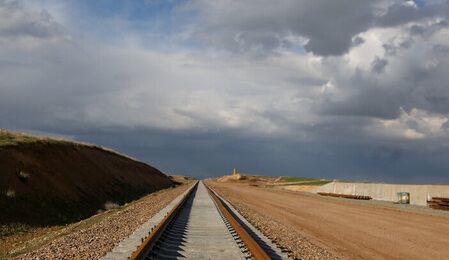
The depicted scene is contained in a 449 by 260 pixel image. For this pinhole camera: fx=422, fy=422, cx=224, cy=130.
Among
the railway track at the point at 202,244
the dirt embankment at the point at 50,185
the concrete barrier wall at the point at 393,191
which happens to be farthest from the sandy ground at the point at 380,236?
the dirt embankment at the point at 50,185

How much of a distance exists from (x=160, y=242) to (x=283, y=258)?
2.96 m

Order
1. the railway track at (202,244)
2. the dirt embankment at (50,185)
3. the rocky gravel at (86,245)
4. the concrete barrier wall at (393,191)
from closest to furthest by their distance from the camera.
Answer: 1. the railway track at (202,244)
2. the rocky gravel at (86,245)
3. the dirt embankment at (50,185)
4. the concrete barrier wall at (393,191)

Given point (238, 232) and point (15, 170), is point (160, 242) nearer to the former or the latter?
point (238, 232)

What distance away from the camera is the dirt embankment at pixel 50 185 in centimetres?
2044

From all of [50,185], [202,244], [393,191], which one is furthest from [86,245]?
[393,191]

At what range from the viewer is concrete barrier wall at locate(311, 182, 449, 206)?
1304 inches

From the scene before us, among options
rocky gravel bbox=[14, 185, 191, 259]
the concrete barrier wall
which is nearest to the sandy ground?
rocky gravel bbox=[14, 185, 191, 259]

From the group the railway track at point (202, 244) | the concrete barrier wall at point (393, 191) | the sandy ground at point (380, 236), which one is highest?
the concrete barrier wall at point (393, 191)

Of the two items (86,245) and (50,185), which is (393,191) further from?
(86,245)

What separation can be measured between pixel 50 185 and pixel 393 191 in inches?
1185

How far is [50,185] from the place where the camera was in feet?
84.6

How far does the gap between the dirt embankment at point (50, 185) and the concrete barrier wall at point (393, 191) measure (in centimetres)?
2487

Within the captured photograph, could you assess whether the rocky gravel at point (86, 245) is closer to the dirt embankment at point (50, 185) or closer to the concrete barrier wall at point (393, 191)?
the dirt embankment at point (50, 185)

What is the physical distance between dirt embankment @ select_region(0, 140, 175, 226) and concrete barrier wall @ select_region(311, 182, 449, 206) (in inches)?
979
